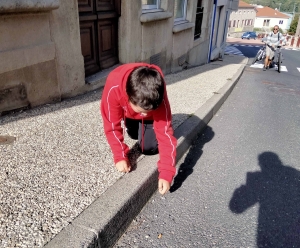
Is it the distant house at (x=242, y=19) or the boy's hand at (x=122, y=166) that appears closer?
the boy's hand at (x=122, y=166)

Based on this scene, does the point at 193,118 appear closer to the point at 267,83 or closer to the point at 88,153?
the point at 88,153

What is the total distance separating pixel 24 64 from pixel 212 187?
269cm

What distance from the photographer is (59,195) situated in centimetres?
215

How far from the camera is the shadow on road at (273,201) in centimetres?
222

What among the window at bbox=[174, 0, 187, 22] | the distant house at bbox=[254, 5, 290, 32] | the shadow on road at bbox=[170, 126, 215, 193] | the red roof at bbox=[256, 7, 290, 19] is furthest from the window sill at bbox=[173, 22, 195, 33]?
the red roof at bbox=[256, 7, 290, 19]

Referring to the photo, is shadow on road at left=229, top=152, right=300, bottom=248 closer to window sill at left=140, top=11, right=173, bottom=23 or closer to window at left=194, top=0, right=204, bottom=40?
window sill at left=140, top=11, right=173, bottom=23

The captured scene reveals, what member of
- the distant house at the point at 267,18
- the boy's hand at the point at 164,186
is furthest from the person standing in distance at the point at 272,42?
the distant house at the point at 267,18

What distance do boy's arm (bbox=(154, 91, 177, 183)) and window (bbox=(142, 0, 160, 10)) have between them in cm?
511

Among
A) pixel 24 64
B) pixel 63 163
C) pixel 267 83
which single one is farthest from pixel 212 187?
pixel 267 83

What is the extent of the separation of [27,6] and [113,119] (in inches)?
77.7

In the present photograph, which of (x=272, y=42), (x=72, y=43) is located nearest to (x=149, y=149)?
(x=72, y=43)

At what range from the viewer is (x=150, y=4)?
7.16 m

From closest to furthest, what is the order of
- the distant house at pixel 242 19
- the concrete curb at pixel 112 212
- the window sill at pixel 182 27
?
the concrete curb at pixel 112 212 → the window sill at pixel 182 27 → the distant house at pixel 242 19

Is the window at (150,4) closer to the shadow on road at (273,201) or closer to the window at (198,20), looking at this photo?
the window at (198,20)
